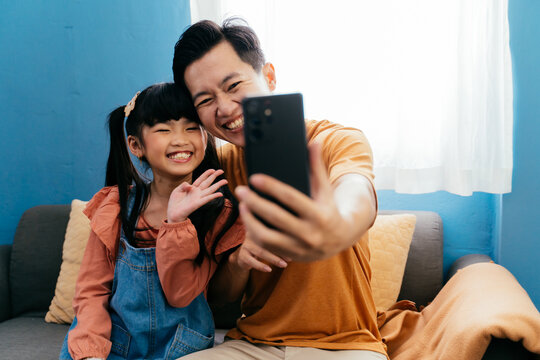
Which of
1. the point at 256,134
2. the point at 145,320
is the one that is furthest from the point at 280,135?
the point at 145,320

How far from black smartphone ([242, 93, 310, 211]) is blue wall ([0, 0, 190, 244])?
5.24 feet

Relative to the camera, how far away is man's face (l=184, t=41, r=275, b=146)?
1.08 metres

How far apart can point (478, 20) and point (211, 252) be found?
4.08 ft

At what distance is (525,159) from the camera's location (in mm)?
1494

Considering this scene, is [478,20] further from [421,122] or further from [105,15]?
[105,15]

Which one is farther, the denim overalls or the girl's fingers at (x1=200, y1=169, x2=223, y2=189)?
the denim overalls

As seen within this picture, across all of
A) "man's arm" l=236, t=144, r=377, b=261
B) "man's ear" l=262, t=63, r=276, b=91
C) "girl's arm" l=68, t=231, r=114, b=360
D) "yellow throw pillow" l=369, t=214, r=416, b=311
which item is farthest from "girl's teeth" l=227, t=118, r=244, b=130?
"yellow throw pillow" l=369, t=214, r=416, b=311

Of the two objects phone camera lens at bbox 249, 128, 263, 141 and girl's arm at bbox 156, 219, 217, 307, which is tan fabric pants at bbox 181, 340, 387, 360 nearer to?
girl's arm at bbox 156, 219, 217, 307

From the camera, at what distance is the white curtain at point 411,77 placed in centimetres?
150

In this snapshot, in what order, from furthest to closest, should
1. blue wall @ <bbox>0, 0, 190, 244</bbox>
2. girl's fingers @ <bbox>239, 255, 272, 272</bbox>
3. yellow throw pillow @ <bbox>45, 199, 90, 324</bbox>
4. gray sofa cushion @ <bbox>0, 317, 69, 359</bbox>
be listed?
blue wall @ <bbox>0, 0, 190, 244</bbox>
yellow throw pillow @ <bbox>45, 199, 90, 324</bbox>
gray sofa cushion @ <bbox>0, 317, 69, 359</bbox>
girl's fingers @ <bbox>239, 255, 272, 272</bbox>

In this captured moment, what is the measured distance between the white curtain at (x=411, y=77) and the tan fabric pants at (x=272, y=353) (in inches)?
31.1

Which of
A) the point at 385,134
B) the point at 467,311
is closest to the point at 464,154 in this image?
the point at 385,134

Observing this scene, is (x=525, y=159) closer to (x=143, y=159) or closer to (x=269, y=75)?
(x=269, y=75)

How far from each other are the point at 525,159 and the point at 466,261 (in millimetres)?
421
